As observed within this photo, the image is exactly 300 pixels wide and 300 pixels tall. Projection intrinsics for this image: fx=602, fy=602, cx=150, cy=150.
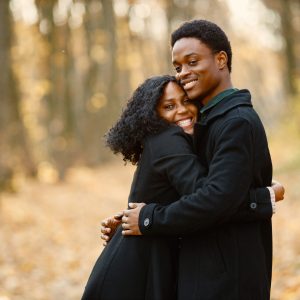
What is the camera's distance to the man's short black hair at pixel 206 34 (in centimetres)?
318

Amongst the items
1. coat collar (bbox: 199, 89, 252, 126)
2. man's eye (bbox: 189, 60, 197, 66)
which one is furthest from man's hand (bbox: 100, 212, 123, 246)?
man's eye (bbox: 189, 60, 197, 66)

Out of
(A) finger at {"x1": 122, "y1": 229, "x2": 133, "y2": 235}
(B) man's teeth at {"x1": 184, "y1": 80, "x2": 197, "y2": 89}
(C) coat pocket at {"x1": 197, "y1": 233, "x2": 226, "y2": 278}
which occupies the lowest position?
(C) coat pocket at {"x1": 197, "y1": 233, "x2": 226, "y2": 278}

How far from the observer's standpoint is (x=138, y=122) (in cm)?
327

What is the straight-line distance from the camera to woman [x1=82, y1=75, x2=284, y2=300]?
313 centimetres

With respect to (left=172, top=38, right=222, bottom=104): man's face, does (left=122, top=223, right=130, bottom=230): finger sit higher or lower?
lower

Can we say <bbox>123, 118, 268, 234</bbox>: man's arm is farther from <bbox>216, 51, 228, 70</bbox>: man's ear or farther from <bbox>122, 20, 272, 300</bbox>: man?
<bbox>216, 51, 228, 70</bbox>: man's ear

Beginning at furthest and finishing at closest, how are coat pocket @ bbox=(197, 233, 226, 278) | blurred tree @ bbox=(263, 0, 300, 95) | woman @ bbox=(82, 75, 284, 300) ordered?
blurred tree @ bbox=(263, 0, 300, 95) → woman @ bbox=(82, 75, 284, 300) → coat pocket @ bbox=(197, 233, 226, 278)

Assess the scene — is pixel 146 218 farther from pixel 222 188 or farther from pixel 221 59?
pixel 221 59

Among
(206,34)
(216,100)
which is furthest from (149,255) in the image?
(206,34)

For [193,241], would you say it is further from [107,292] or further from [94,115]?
[94,115]

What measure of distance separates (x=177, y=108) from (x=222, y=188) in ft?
2.15

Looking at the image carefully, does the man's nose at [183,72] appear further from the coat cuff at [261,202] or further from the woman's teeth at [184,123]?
the coat cuff at [261,202]

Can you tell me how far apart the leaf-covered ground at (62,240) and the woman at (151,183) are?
3111mm

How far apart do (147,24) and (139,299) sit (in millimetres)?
35383
